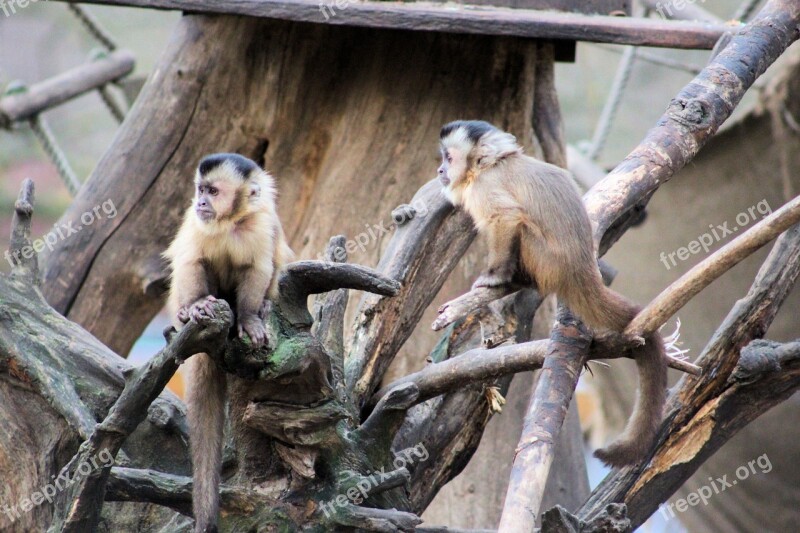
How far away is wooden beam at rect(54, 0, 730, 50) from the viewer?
12.1 ft

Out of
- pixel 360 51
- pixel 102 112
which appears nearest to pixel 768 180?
pixel 360 51

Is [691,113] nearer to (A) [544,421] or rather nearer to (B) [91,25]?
(A) [544,421]

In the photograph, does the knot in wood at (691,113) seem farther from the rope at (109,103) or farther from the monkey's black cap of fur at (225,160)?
the rope at (109,103)

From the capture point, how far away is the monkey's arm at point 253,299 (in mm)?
2633

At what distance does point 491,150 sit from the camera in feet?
10.3

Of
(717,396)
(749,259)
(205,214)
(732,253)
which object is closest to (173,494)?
(205,214)

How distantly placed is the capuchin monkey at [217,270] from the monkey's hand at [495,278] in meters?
0.62

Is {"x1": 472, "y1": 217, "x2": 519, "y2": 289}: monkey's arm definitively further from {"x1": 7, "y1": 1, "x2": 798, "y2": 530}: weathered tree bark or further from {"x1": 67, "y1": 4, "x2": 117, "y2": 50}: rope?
{"x1": 67, "y1": 4, "x2": 117, "y2": 50}: rope

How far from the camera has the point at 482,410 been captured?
3354 millimetres

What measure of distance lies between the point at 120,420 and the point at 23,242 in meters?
0.95

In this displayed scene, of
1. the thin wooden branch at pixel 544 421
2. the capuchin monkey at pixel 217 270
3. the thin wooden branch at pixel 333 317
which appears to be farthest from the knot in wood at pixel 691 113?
the capuchin monkey at pixel 217 270

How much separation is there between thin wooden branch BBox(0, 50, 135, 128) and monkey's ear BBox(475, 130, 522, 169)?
322 cm

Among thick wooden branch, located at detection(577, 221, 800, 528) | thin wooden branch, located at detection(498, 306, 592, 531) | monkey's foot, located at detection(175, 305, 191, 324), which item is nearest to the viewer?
thin wooden branch, located at detection(498, 306, 592, 531)

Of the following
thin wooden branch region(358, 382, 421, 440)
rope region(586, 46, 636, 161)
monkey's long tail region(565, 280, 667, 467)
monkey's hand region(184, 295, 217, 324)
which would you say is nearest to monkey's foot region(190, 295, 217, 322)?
monkey's hand region(184, 295, 217, 324)
